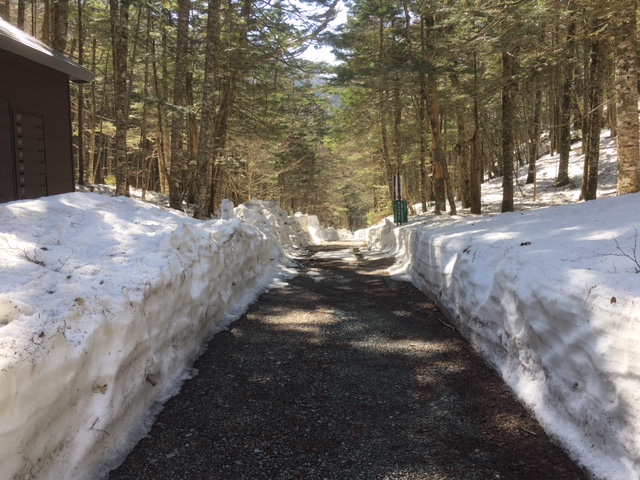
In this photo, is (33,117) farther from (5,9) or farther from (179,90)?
(5,9)

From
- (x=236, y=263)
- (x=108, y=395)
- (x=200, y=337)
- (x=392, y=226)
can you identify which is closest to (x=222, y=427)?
(x=108, y=395)

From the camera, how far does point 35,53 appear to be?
8078 millimetres

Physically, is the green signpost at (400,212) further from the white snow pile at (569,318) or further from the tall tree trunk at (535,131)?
the white snow pile at (569,318)

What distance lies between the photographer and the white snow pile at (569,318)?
2385 millimetres

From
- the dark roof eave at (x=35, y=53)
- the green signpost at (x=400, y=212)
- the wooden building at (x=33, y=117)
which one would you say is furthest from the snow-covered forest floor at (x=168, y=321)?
the green signpost at (x=400, y=212)

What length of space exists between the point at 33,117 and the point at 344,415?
9.98m

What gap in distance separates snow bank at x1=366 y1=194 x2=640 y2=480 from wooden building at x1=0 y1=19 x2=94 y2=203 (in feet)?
29.7

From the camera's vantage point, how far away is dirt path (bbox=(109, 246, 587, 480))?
2748 millimetres

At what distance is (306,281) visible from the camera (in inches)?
369

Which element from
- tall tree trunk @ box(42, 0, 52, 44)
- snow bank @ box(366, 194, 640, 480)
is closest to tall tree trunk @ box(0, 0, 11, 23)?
tall tree trunk @ box(42, 0, 52, 44)

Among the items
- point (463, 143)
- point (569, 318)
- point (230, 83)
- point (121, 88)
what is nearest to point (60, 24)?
point (121, 88)

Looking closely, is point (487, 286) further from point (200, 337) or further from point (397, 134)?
point (397, 134)

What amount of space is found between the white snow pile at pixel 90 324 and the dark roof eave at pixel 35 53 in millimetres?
4376

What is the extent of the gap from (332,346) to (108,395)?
Answer: 8.96 feet
